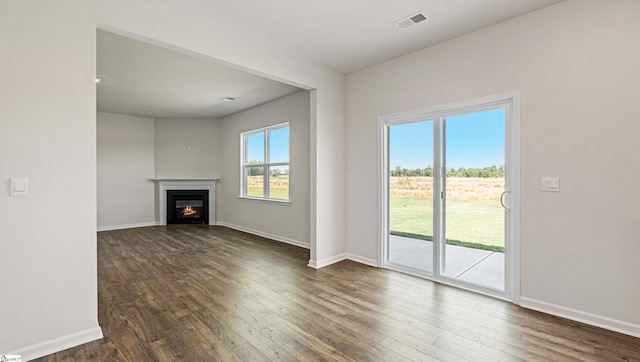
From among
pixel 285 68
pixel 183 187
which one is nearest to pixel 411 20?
pixel 285 68

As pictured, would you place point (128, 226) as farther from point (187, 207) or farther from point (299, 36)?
point (299, 36)

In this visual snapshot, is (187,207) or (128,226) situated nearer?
(128,226)

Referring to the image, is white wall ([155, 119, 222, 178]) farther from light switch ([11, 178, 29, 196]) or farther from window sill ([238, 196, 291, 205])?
light switch ([11, 178, 29, 196])

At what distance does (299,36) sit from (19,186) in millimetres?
2684

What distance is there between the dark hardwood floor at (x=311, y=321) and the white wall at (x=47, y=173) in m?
0.28

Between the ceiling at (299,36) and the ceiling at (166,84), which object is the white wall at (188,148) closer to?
the ceiling at (166,84)

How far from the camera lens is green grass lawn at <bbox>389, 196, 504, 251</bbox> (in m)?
3.04

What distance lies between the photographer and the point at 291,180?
17.7ft

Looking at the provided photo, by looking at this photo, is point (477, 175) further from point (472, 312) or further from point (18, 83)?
point (18, 83)

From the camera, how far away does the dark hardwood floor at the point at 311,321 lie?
201cm

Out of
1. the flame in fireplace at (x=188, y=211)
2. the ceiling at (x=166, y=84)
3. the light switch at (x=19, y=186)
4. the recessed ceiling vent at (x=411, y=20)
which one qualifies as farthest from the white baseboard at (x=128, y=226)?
the recessed ceiling vent at (x=411, y=20)

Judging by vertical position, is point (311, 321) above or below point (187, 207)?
below

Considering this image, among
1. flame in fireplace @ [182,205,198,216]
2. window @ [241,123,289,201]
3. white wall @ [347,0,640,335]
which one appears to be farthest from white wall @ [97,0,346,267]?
flame in fireplace @ [182,205,198,216]

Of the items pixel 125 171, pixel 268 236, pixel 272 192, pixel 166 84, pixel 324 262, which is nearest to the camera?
pixel 324 262
